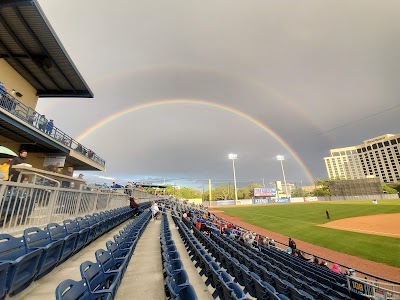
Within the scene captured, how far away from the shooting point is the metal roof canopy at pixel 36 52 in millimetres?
12617

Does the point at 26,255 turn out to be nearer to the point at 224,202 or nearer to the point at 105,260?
the point at 105,260

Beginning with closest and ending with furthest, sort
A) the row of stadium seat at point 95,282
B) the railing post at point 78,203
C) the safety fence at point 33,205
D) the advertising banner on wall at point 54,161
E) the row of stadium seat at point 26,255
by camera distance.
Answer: the row of stadium seat at point 95,282 < the row of stadium seat at point 26,255 < the safety fence at point 33,205 < the railing post at point 78,203 < the advertising banner on wall at point 54,161

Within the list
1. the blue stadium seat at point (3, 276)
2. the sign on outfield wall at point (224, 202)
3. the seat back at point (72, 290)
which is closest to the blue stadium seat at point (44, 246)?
the blue stadium seat at point (3, 276)

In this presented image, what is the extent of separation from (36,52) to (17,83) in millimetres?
4245

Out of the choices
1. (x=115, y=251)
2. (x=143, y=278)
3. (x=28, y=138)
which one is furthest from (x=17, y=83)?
(x=143, y=278)

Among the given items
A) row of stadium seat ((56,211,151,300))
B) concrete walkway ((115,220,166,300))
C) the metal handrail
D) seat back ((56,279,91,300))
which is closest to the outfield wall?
the metal handrail

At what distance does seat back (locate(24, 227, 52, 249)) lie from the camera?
12.1 feet

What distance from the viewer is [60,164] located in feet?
68.1

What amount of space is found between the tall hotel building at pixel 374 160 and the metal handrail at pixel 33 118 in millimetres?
158016

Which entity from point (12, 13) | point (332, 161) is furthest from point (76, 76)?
point (332, 161)

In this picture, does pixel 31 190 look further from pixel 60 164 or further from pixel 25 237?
pixel 60 164

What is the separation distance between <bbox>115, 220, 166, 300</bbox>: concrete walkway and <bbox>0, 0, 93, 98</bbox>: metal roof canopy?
14.4 m

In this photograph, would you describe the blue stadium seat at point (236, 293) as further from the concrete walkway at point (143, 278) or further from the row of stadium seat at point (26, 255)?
the row of stadium seat at point (26, 255)

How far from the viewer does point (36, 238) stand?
3.97m
